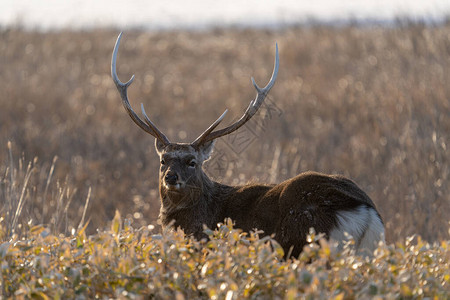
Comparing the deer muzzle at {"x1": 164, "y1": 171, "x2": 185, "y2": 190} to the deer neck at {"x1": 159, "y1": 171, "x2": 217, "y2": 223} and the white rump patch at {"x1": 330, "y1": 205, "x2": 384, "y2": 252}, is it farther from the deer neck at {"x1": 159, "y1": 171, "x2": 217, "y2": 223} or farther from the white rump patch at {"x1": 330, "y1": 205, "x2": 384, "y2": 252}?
the white rump patch at {"x1": 330, "y1": 205, "x2": 384, "y2": 252}

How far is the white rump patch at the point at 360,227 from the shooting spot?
479 cm

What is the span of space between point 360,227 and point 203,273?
1.68m

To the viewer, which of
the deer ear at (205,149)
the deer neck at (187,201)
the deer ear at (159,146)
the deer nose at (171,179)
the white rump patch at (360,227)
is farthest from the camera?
the deer ear at (159,146)

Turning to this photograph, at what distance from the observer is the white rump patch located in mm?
4793

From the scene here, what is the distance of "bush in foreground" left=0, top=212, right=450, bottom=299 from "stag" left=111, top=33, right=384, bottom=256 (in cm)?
57

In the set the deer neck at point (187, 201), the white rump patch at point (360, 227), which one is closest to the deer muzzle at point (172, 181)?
the deer neck at point (187, 201)

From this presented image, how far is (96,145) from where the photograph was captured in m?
11.7

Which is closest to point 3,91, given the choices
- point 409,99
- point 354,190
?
point 409,99

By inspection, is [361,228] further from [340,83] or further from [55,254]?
[340,83]

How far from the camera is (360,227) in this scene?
481cm

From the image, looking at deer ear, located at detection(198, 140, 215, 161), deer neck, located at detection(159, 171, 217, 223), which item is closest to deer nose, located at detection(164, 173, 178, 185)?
deer neck, located at detection(159, 171, 217, 223)

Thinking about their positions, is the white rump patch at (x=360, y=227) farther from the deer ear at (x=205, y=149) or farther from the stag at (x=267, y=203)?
the deer ear at (x=205, y=149)

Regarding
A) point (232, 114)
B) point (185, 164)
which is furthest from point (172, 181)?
point (232, 114)

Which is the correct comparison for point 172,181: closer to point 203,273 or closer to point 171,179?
point 171,179
